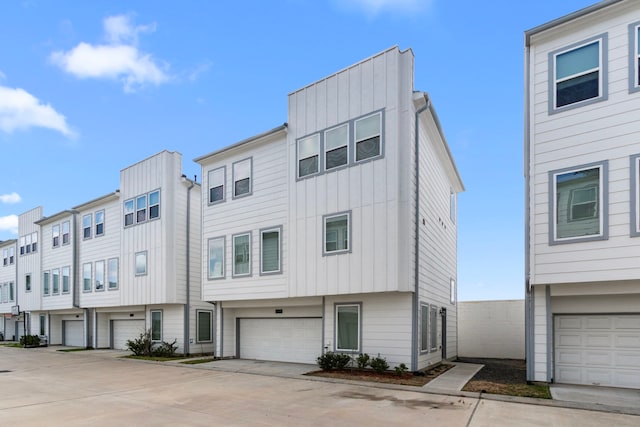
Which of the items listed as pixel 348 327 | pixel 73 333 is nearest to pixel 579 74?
pixel 348 327

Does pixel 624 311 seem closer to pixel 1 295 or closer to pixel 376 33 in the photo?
pixel 376 33

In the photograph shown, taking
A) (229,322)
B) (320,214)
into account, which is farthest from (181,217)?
(320,214)

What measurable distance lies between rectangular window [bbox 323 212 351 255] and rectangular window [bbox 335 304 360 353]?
1777mm

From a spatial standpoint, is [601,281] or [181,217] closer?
[601,281]

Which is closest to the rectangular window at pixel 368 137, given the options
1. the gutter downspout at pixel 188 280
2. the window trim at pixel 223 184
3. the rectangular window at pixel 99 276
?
the window trim at pixel 223 184

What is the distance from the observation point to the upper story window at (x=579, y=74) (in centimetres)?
934

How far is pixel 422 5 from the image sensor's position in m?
9.88

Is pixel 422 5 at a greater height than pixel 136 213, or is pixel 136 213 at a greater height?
pixel 422 5

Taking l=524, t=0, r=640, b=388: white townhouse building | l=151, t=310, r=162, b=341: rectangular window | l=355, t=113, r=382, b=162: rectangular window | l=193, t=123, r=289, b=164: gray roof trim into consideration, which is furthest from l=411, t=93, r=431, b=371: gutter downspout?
l=151, t=310, r=162, b=341: rectangular window

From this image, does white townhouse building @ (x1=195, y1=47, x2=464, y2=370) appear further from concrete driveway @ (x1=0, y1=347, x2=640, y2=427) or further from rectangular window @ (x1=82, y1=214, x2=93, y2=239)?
rectangular window @ (x1=82, y1=214, x2=93, y2=239)

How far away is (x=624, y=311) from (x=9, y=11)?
59.2 feet

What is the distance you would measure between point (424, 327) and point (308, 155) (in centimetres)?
625

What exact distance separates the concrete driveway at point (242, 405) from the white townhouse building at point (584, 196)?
2688 mm

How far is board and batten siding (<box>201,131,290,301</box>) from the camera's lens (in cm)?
1433
